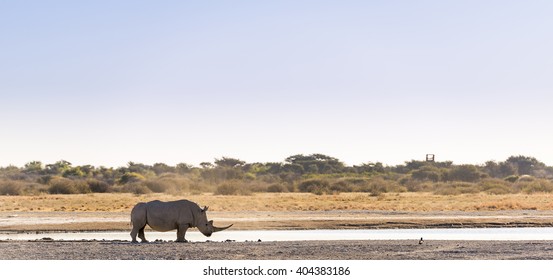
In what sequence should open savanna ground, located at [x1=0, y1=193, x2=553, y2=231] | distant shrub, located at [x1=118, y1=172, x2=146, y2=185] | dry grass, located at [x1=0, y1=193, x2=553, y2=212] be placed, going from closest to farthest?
open savanna ground, located at [x1=0, y1=193, x2=553, y2=231], dry grass, located at [x1=0, y1=193, x2=553, y2=212], distant shrub, located at [x1=118, y1=172, x2=146, y2=185]

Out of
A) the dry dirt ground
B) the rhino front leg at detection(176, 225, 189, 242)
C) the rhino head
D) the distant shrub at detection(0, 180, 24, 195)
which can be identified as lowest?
the dry dirt ground

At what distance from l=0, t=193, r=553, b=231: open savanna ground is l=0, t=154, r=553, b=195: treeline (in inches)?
370

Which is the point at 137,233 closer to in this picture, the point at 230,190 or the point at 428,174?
the point at 230,190

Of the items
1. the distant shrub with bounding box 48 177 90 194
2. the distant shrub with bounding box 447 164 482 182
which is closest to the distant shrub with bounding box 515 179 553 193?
the distant shrub with bounding box 447 164 482 182

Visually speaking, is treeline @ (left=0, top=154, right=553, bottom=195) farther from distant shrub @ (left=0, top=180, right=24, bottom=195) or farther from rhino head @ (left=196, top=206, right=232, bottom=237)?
rhino head @ (left=196, top=206, right=232, bottom=237)

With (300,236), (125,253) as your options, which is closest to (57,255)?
(125,253)

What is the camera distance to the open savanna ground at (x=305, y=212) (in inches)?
1303

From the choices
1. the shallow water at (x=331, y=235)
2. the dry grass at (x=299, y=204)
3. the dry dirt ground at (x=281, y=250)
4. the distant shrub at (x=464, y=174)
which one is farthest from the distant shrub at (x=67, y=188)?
the distant shrub at (x=464, y=174)

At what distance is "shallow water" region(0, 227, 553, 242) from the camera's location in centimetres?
2708
